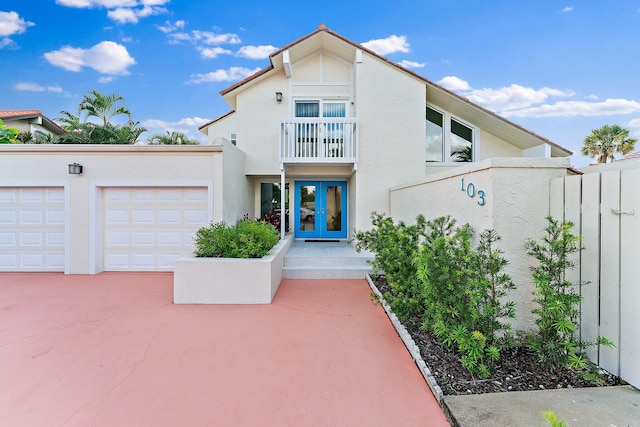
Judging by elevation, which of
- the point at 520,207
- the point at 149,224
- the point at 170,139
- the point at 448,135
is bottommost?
the point at 149,224

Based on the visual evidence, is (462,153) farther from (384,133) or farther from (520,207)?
(520,207)

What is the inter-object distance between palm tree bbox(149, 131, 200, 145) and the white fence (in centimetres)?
1739

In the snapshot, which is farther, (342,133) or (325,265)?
(342,133)

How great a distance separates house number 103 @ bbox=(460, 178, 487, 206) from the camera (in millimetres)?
3608

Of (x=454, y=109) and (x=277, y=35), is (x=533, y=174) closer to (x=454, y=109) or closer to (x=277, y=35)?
(x=454, y=109)

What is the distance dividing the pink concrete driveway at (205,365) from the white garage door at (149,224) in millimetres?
2228

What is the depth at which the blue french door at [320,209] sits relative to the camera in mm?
10875

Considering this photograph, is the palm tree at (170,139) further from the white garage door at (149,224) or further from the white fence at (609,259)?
the white fence at (609,259)

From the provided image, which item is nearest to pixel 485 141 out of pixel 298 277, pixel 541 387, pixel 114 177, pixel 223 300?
pixel 298 277

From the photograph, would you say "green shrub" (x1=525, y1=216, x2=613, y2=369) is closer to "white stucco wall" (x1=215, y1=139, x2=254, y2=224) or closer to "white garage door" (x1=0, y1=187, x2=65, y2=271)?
"white stucco wall" (x1=215, y1=139, x2=254, y2=224)

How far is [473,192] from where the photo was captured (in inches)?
152

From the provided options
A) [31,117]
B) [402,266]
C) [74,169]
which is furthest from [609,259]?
[31,117]

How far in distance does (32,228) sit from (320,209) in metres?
8.65

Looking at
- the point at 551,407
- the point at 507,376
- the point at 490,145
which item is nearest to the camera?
the point at 551,407
